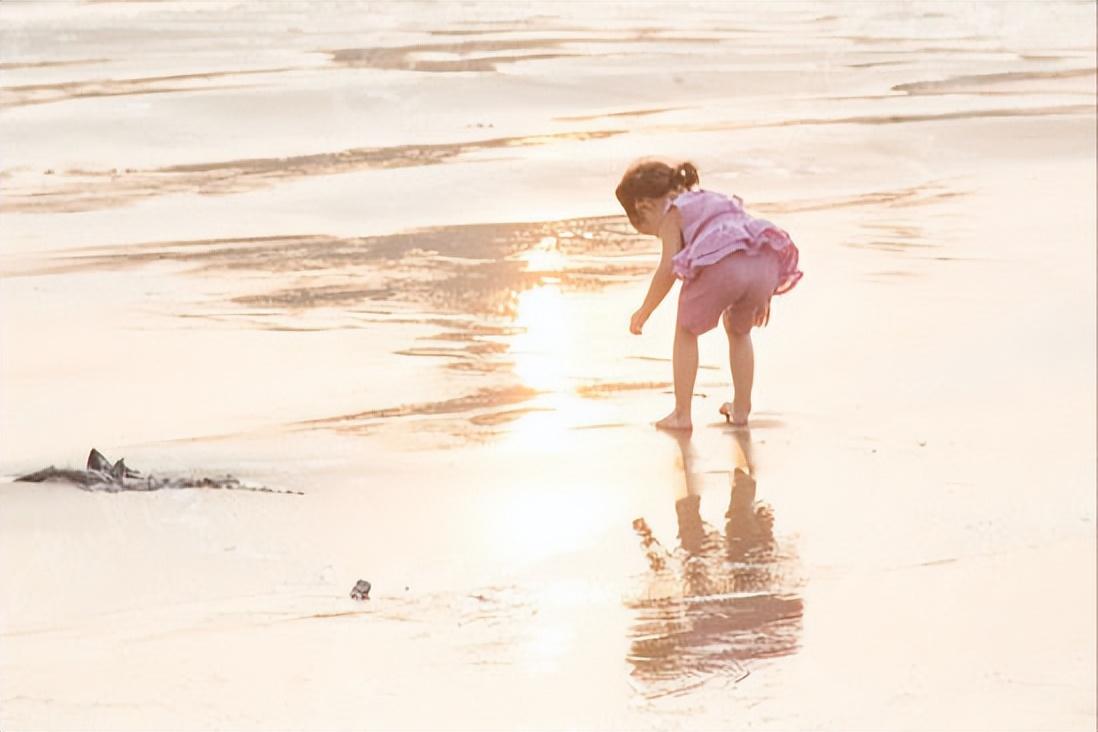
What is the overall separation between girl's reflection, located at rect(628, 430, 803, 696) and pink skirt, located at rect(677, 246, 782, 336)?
0.76 m

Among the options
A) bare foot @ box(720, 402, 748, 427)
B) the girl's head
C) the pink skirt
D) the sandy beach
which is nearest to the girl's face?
the girl's head

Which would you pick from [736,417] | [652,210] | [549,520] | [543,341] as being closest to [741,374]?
[736,417]

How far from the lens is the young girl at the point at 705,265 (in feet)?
17.5

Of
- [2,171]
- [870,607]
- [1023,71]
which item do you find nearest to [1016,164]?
[1023,71]

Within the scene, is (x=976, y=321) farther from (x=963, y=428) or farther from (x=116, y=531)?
(x=116, y=531)

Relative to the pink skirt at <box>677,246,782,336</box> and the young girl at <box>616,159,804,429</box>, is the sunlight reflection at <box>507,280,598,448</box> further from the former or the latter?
the pink skirt at <box>677,246,782,336</box>

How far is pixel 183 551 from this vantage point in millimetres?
4199

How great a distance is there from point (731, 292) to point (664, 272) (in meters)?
0.25

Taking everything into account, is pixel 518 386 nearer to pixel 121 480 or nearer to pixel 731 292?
pixel 731 292

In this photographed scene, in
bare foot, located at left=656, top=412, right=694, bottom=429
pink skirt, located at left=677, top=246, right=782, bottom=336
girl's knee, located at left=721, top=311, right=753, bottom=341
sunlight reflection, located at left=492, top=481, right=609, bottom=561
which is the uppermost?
pink skirt, located at left=677, top=246, right=782, bottom=336

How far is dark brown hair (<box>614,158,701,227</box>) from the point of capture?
545cm

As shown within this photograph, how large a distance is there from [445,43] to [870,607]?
26.0 feet

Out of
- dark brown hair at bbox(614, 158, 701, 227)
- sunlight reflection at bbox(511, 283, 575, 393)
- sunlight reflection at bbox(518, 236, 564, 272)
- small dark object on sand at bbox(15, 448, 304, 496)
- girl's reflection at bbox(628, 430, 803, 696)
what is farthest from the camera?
sunlight reflection at bbox(518, 236, 564, 272)

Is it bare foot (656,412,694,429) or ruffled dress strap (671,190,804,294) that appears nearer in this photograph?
bare foot (656,412,694,429)
